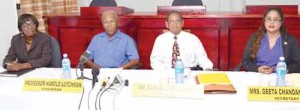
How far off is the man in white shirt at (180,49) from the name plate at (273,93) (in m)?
1.12

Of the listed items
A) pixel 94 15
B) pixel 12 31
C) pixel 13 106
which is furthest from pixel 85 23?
pixel 13 106

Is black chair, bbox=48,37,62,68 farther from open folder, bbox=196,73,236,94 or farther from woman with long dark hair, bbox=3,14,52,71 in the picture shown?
open folder, bbox=196,73,236,94

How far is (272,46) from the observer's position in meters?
2.70

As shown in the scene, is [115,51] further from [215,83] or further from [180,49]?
[215,83]

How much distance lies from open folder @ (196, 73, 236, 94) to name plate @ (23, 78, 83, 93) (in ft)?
2.25

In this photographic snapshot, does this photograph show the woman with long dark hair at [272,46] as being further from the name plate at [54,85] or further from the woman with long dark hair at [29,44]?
the woman with long dark hair at [29,44]

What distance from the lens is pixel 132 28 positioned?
12.2 ft

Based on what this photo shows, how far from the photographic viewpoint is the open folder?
1925 millimetres

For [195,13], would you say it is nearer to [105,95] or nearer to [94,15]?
[94,15]

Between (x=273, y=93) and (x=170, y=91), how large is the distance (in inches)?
20.0

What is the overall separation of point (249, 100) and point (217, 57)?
193 cm

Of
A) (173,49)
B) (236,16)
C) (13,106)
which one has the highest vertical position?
(236,16)

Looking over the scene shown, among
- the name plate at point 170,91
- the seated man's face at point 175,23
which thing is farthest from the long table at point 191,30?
the name plate at point 170,91

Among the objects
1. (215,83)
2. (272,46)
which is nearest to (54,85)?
(215,83)
